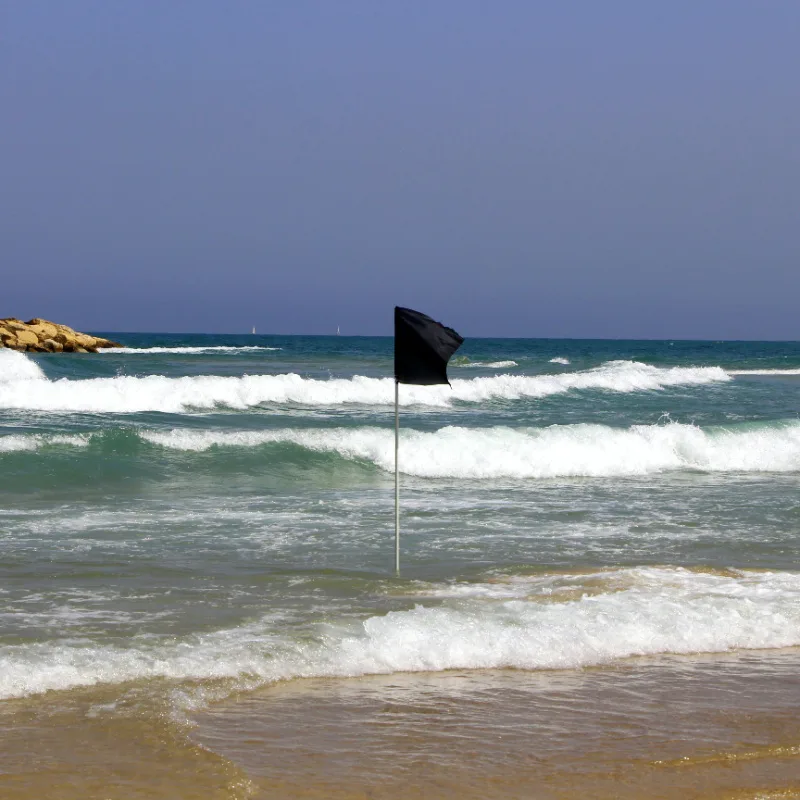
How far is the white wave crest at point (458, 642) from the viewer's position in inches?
218

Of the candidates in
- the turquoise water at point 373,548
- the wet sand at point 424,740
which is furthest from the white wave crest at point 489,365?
the wet sand at point 424,740

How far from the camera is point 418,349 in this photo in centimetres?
752

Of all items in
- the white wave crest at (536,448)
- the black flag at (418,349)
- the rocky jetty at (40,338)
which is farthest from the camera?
the rocky jetty at (40,338)

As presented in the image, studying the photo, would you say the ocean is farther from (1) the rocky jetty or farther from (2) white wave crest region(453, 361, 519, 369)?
(1) the rocky jetty

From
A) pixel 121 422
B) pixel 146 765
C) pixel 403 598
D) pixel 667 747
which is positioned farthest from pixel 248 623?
pixel 121 422

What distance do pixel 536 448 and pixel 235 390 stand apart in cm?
1378

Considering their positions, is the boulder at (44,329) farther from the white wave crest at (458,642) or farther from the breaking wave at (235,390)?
the white wave crest at (458,642)

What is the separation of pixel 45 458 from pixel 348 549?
22.7 feet

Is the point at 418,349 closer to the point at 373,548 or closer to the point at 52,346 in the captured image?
the point at 373,548

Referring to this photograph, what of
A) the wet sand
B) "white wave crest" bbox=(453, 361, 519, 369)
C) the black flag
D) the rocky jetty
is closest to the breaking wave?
"white wave crest" bbox=(453, 361, 519, 369)

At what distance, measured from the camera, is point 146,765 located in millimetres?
4309

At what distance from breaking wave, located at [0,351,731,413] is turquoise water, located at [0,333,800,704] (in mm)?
2914

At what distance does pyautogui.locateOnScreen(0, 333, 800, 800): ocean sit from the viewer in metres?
4.43

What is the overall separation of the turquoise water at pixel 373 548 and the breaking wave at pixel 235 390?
2914 mm
